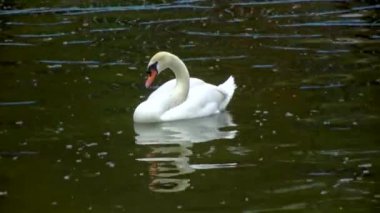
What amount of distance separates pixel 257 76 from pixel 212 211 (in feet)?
22.5

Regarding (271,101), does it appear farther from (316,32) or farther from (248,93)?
(316,32)

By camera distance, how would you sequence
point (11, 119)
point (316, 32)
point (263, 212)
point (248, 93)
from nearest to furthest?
point (263, 212) → point (11, 119) → point (248, 93) → point (316, 32)

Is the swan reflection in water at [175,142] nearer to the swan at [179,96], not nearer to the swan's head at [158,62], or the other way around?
the swan at [179,96]

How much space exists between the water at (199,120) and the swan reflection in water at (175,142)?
28 mm

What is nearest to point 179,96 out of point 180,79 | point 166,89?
point 180,79

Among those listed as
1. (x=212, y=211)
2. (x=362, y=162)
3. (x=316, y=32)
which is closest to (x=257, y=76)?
(x=316, y=32)

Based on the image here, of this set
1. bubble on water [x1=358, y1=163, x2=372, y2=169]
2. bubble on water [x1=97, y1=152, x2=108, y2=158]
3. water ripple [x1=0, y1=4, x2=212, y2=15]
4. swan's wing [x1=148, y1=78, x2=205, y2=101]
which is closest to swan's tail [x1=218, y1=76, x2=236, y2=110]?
swan's wing [x1=148, y1=78, x2=205, y2=101]

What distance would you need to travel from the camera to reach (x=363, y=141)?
13.7 m

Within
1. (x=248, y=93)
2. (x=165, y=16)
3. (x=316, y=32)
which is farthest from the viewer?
(x=165, y=16)

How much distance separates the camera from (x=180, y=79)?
637 inches

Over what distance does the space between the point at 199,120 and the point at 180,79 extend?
667mm

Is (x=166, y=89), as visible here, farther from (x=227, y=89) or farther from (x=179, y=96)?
(x=227, y=89)

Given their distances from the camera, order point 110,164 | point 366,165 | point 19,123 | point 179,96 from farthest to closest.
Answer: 1. point 179,96
2. point 19,123
3. point 110,164
4. point 366,165

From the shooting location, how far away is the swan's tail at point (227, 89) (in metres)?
16.3
